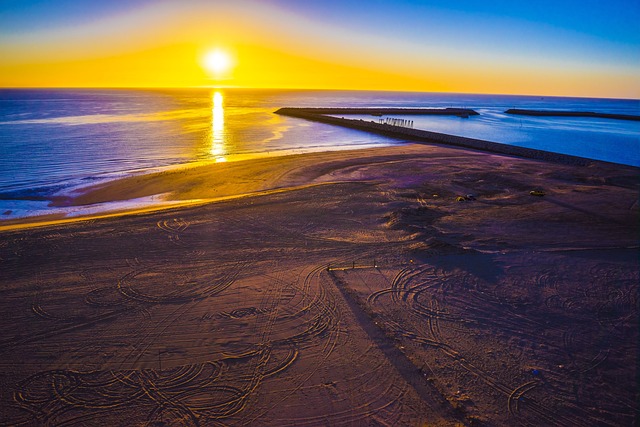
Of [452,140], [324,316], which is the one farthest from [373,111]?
[324,316]

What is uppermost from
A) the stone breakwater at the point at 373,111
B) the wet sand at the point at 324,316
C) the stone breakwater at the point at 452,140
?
the stone breakwater at the point at 373,111

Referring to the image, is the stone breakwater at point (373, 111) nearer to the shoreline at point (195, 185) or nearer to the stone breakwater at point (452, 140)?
the stone breakwater at point (452, 140)

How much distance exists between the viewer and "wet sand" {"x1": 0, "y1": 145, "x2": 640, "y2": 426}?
19.0ft

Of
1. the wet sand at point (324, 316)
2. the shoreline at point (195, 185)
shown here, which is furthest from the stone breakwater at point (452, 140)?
the wet sand at point (324, 316)

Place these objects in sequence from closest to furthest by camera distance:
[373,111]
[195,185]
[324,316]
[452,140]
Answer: [324,316] → [195,185] → [452,140] → [373,111]

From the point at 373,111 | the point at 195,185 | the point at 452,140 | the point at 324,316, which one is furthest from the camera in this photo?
the point at 373,111

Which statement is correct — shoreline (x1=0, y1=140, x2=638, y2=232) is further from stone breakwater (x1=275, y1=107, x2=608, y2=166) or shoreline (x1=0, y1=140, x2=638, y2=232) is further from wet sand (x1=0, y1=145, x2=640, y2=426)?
wet sand (x1=0, y1=145, x2=640, y2=426)

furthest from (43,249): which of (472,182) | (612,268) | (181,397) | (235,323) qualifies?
(472,182)

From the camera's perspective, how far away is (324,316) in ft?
26.5

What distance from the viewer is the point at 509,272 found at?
32.9ft

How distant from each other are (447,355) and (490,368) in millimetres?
775

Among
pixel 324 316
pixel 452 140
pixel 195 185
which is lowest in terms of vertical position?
pixel 324 316

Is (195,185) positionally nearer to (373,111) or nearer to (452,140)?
(452,140)

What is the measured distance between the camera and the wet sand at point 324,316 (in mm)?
5801
